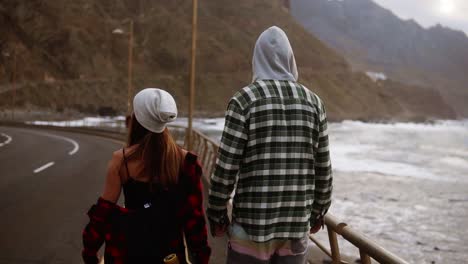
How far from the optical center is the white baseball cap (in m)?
2.65

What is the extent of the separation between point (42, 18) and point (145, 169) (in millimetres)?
117344

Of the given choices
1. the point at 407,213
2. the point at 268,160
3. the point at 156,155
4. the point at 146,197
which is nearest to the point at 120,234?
the point at 146,197

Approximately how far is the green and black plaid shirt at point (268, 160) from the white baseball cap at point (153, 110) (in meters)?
0.33

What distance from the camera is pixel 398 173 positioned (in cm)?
3450

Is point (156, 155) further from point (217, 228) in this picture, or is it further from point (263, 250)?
point (263, 250)

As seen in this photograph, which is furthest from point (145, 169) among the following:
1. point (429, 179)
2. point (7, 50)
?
A: point (7, 50)

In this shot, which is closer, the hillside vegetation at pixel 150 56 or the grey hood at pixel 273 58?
the grey hood at pixel 273 58

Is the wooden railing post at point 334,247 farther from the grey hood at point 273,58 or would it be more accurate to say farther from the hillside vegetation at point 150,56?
the hillside vegetation at point 150,56

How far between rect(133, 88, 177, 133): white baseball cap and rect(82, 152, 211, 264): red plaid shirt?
250 millimetres

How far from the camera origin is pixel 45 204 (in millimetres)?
9477

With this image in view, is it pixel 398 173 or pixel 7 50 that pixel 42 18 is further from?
pixel 398 173

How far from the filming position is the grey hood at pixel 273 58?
2.77 meters

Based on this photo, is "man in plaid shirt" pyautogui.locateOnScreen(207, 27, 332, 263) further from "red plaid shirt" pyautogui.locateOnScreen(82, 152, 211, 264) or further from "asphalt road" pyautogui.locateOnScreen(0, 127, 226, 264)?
"asphalt road" pyautogui.locateOnScreen(0, 127, 226, 264)

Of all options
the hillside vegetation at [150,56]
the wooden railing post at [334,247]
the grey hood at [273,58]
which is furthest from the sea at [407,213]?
the hillside vegetation at [150,56]
